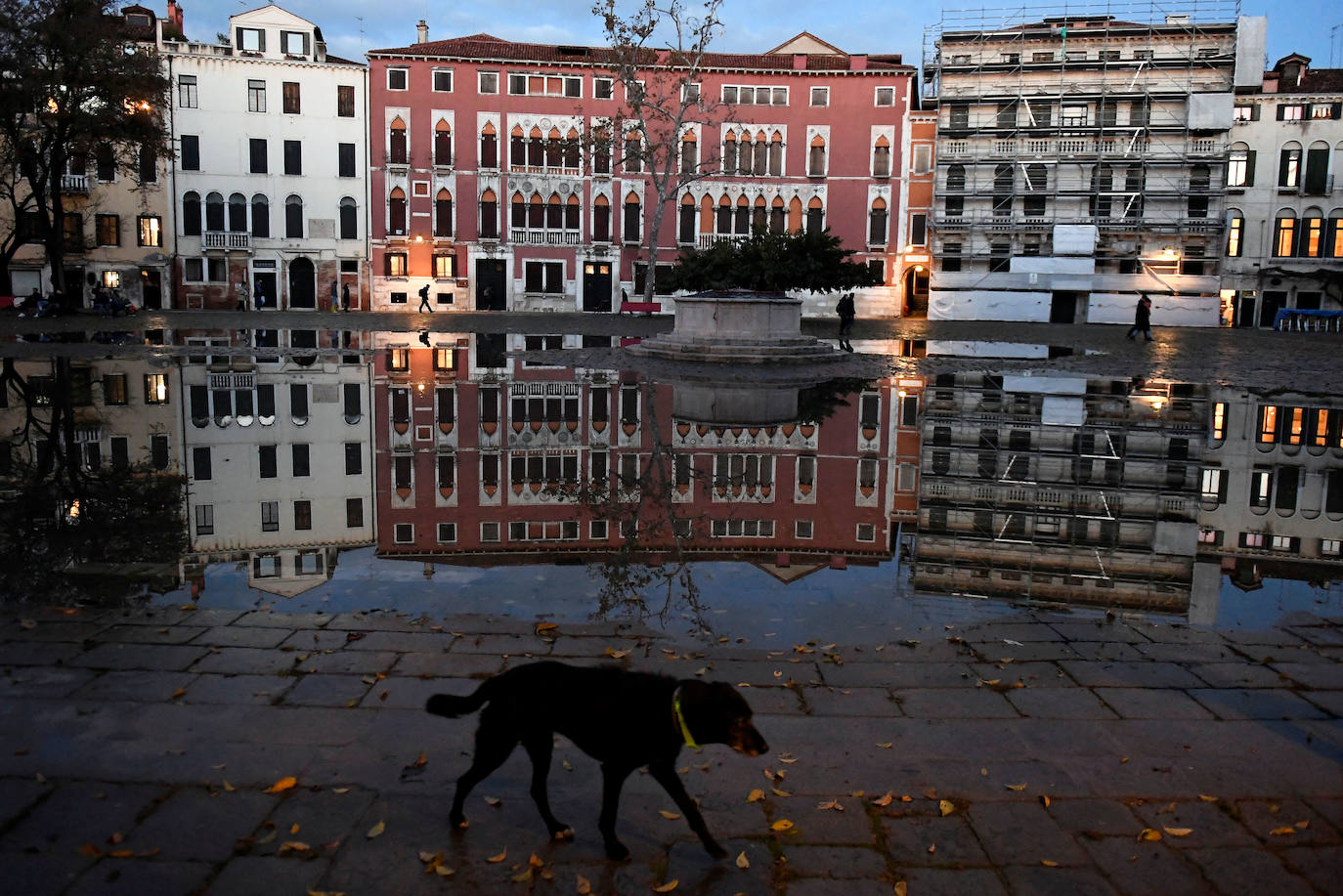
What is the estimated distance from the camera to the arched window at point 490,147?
49.2 metres

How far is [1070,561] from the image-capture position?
6711 millimetres

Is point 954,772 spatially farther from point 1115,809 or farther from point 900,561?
point 900,561

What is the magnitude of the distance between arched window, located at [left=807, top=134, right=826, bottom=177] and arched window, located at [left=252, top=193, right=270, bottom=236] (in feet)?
81.3

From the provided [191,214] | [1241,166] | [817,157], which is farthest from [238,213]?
[1241,166]

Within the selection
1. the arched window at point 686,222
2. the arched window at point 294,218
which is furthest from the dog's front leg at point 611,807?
the arched window at point 294,218

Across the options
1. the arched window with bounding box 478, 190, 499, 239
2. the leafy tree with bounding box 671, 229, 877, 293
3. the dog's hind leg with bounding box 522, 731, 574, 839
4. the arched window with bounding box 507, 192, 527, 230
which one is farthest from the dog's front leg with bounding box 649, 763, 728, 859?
the arched window with bounding box 507, 192, 527, 230

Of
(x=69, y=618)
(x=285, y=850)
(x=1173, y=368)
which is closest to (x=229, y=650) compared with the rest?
(x=69, y=618)

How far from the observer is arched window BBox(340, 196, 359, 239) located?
4822 centimetres

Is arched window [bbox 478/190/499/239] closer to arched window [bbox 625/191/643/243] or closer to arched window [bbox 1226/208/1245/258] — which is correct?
arched window [bbox 625/191/643/243]

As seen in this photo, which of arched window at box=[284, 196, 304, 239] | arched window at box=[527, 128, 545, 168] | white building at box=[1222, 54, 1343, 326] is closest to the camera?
white building at box=[1222, 54, 1343, 326]

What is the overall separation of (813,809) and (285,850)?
160cm

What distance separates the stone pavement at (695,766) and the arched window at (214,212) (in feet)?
152

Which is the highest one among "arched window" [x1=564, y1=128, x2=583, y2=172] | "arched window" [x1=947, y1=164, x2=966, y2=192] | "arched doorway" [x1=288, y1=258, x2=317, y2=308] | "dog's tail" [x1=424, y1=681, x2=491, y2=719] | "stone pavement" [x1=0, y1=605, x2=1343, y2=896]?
"arched window" [x1=564, y1=128, x2=583, y2=172]

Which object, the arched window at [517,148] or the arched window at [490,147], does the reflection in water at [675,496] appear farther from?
the arched window at [517,148]
